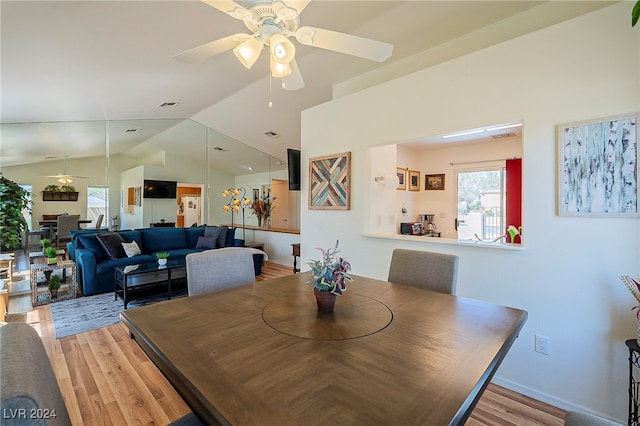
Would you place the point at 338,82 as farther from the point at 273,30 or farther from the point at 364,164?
the point at 273,30

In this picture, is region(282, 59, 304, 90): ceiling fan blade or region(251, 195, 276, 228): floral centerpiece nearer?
region(282, 59, 304, 90): ceiling fan blade

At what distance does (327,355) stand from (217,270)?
1145 millimetres

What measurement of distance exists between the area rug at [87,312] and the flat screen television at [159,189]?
3175mm

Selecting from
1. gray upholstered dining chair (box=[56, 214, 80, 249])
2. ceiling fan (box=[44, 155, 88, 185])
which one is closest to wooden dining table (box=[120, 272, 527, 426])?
ceiling fan (box=[44, 155, 88, 185])

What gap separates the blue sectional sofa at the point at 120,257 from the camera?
4266mm

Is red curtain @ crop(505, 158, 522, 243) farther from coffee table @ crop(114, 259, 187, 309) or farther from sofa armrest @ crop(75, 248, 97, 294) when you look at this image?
sofa armrest @ crop(75, 248, 97, 294)

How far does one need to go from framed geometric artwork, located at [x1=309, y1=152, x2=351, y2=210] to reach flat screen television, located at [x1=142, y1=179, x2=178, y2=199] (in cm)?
481

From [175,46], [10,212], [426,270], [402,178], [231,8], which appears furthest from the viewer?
[402,178]

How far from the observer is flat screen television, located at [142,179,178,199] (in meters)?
6.84

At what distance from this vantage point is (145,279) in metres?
4.02

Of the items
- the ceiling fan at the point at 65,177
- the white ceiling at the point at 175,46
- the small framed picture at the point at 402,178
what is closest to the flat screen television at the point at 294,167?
the white ceiling at the point at 175,46

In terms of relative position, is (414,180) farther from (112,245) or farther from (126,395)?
(112,245)

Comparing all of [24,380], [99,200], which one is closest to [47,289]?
[99,200]

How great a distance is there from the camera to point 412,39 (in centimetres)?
A: 295
